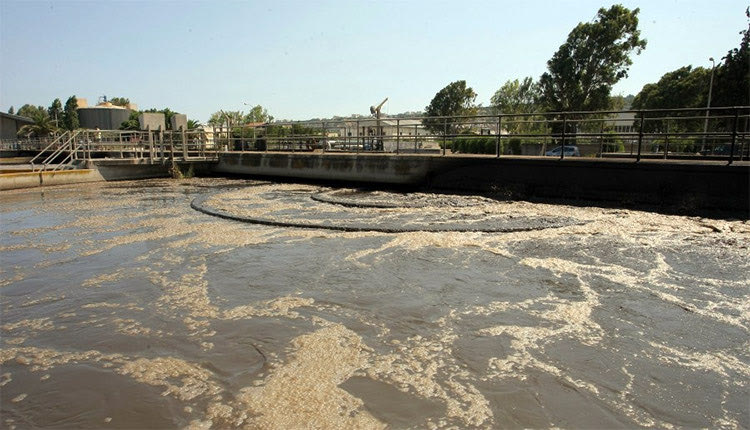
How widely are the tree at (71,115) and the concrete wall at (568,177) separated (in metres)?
88.5

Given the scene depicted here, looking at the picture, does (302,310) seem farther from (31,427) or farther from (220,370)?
(31,427)

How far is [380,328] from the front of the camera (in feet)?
15.6

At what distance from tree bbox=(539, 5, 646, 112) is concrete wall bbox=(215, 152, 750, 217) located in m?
27.2

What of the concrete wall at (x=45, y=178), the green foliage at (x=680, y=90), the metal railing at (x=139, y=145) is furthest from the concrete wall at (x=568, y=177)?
the green foliage at (x=680, y=90)

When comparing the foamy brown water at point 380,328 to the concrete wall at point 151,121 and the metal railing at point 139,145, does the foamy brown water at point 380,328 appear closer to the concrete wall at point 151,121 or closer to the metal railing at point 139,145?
the metal railing at point 139,145

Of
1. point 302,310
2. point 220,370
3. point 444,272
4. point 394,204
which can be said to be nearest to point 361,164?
point 394,204

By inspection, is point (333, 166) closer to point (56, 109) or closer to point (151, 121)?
point (151, 121)

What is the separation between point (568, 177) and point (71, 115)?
10298cm

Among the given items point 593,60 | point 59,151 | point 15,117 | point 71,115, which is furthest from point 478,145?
point 71,115

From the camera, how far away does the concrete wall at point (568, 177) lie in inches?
409

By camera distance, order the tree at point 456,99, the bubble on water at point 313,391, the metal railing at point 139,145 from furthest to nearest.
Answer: the tree at point 456,99, the metal railing at point 139,145, the bubble on water at point 313,391

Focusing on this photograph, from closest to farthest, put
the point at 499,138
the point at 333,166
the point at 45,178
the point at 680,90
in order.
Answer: the point at 499,138 → the point at 45,178 → the point at 333,166 → the point at 680,90

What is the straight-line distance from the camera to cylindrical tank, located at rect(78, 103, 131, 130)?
85.9 m

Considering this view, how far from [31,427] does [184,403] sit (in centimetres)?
98
